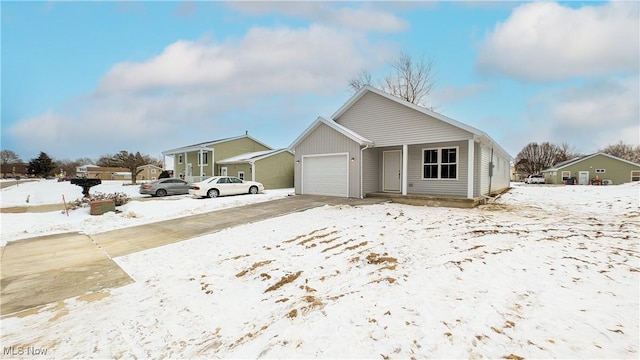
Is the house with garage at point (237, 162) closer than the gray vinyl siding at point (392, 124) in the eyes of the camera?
No

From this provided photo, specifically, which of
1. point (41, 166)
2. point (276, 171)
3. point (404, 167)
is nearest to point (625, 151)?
point (404, 167)

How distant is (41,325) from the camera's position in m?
3.88

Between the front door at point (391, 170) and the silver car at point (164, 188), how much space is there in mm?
15672

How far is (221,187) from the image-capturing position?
57.4ft

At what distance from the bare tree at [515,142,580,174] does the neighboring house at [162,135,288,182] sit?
57581 mm

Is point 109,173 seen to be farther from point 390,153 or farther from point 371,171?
point 390,153

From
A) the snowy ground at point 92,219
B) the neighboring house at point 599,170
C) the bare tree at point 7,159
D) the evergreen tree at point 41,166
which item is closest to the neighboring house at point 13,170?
the bare tree at point 7,159

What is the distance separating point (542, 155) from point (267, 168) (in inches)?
2400

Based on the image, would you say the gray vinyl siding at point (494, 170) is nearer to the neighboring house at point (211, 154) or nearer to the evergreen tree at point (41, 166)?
Answer: the neighboring house at point (211, 154)

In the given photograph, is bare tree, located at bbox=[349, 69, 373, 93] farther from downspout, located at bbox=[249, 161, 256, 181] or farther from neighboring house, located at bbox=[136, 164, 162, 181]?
neighboring house, located at bbox=[136, 164, 162, 181]

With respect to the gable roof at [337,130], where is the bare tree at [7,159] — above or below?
above

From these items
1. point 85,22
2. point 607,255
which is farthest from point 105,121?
point 607,255

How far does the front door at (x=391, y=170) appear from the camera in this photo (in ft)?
44.7

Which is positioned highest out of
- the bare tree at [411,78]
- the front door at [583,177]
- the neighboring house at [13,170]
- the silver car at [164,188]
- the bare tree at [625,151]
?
the bare tree at [411,78]
